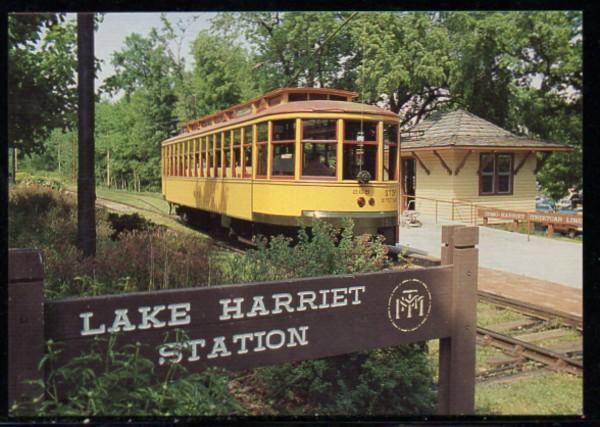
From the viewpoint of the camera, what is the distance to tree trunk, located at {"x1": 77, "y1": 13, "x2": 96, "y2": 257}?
3.74 metres

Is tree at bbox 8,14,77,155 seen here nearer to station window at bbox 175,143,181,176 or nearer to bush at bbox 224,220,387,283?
station window at bbox 175,143,181,176

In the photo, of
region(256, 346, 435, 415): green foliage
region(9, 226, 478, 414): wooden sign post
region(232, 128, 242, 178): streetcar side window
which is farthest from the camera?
region(232, 128, 242, 178): streetcar side window

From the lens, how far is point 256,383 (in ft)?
11.4

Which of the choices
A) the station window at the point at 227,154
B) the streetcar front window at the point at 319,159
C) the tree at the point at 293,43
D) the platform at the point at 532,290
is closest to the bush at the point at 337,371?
the streetcar front window at the point at 319,159

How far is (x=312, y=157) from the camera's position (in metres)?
3.88

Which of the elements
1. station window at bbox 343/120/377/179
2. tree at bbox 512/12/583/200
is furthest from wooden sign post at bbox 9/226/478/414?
tree at bbox 512/12/583/200

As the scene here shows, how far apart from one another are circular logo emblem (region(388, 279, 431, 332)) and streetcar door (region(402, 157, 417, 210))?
30.0 inches

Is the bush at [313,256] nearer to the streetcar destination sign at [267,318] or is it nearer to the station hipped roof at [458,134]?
the streetcar destination sign at [267,318]

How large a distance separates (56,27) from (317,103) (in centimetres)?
179

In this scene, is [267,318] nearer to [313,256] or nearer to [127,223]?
[313,256]

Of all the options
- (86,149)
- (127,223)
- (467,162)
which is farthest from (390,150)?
(86,149)

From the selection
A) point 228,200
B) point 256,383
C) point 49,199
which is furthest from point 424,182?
point 49,199

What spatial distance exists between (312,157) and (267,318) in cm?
127

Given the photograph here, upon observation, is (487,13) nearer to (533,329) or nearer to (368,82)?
(368,82)
